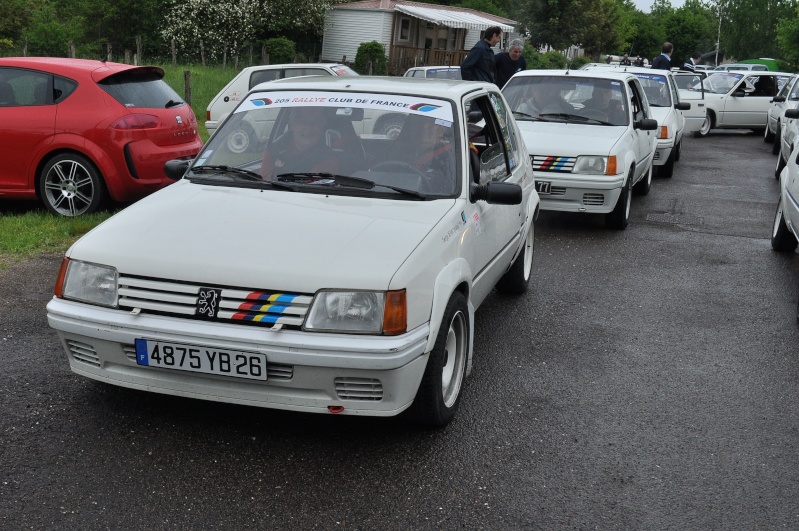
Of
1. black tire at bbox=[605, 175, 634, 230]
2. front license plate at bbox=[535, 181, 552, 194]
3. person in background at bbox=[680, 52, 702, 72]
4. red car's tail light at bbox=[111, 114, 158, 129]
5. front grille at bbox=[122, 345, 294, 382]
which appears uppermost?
person in background at bbox=[680, 52, 702, 72]

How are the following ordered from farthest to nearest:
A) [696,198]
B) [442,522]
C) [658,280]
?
[696,198], [658,280], [442,522]

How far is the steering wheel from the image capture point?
16.7ft

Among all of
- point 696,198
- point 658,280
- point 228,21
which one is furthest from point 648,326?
point 228,21

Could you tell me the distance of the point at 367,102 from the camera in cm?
536

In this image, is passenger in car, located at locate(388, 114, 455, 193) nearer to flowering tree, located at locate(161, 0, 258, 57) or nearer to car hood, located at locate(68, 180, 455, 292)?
car hood, located at locate(68, 180, 455, 292)

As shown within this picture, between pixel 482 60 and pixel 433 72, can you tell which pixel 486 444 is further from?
pixel 433 72

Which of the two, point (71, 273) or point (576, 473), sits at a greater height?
point (71, 273)

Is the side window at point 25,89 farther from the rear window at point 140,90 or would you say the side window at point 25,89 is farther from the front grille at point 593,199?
the front grille at point 593,199

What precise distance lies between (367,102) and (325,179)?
0.60 metres

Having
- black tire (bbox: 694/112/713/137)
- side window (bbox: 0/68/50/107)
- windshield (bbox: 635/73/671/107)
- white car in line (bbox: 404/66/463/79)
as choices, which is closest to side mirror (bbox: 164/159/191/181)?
side window (bbox: 0/68/50/107)

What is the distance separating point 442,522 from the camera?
3684 millimetres

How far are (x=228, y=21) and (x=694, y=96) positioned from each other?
24.3 m

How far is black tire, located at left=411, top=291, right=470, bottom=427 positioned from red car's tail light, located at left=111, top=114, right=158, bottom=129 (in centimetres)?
537

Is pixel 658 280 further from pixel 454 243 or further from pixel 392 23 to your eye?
pixel 392 23
